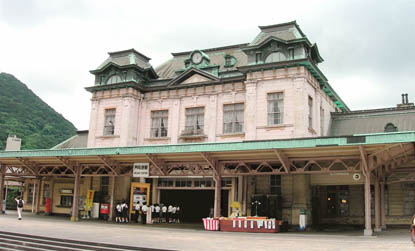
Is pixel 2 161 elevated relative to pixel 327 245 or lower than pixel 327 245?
elevated

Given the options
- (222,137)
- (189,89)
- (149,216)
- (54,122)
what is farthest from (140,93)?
(54,122)

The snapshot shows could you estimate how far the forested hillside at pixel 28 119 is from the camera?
64.4m

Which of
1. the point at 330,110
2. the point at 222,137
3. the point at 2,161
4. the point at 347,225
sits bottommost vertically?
the point at 347,225

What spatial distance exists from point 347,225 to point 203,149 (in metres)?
11.9

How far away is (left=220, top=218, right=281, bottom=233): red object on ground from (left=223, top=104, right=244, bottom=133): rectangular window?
23.6 ft

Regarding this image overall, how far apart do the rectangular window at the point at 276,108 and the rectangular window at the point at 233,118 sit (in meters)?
2.19

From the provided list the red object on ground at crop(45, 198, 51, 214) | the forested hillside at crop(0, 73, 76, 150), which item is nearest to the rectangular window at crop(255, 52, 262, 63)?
the red object on ground at crop(45, 198, 51, 214)

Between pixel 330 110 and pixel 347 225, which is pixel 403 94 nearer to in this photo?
pixel 330 110

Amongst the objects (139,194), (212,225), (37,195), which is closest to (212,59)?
(139,194)

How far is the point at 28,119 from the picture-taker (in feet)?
231

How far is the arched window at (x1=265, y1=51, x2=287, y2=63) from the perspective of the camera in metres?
23.9

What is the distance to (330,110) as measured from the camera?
28656 millimetres

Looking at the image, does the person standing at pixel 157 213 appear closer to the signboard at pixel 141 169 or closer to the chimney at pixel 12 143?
the signboard at pixel 141 169

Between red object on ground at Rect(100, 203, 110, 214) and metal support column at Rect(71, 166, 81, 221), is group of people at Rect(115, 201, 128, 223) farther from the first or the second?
metal support column at Rect(71, 166, 81, 221)
